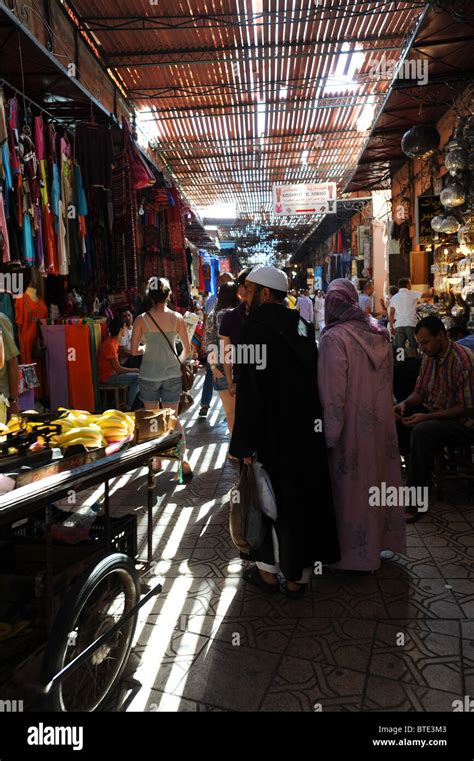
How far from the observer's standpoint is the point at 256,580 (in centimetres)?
341

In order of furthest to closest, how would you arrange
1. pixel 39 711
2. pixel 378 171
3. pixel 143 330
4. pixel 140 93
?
pixel 378 171, pixel 140 93, pixel 143 330, pixel 39 711

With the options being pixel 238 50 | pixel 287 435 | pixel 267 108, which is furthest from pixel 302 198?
pixel 287 435

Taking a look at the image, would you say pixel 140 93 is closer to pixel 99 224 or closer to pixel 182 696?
pixel 99 224

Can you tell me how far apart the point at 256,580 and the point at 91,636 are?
4.00 ft

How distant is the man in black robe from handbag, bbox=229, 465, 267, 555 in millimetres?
96

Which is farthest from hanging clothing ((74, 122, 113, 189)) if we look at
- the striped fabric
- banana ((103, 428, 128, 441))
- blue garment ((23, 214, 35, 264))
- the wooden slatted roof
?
banana ((103, 428, 128, 441))

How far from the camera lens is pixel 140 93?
9312 millimetres

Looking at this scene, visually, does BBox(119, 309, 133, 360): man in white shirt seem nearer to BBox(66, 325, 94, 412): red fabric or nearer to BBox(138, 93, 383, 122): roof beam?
BBox(66, 325, 94, 412): red fabric

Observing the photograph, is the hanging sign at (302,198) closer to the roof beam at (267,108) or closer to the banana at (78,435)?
the roof beam at (267,108)

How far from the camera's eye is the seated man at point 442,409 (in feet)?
14.7

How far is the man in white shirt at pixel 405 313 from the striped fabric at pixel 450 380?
573cm

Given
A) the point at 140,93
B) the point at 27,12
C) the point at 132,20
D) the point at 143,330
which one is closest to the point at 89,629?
the point at 143,330

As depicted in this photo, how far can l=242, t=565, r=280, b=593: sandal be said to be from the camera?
131 inches

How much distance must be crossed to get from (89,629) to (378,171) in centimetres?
1361
